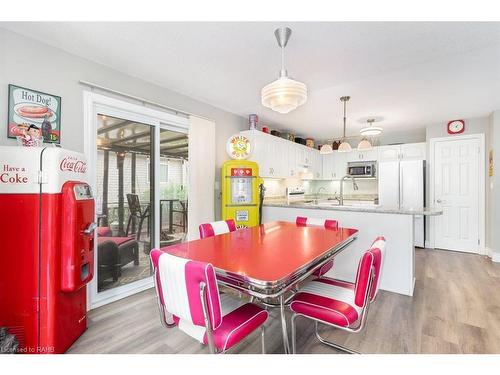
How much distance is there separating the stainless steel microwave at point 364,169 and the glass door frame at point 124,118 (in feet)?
13.7

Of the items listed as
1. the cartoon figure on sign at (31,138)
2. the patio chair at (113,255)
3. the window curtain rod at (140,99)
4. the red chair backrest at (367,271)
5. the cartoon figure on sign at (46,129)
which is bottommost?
the patio chair at (113,255)

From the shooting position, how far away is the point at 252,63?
2367 millimetres

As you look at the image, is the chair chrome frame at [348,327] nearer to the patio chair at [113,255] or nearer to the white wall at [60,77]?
the patio chair at [113,255]

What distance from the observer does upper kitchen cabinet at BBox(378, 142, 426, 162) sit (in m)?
4.98

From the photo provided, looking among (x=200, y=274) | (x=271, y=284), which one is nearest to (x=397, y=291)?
(x=271, y=284)

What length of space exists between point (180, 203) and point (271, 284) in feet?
8.95

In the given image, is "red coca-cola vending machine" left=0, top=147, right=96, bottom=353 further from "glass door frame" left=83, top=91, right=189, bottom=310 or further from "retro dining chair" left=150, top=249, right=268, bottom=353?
"retro dining chair" left=150, top=249, right=268, bottom=353

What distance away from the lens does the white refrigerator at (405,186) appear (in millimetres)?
4668

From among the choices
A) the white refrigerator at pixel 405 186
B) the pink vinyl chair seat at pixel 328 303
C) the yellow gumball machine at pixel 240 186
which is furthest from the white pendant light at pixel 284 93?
the white refrigerator at pixel 405 186

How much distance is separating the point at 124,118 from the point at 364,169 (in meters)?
5.01

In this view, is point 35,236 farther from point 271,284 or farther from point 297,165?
point 297,165

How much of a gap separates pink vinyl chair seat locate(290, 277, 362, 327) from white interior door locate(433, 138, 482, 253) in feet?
13.9
